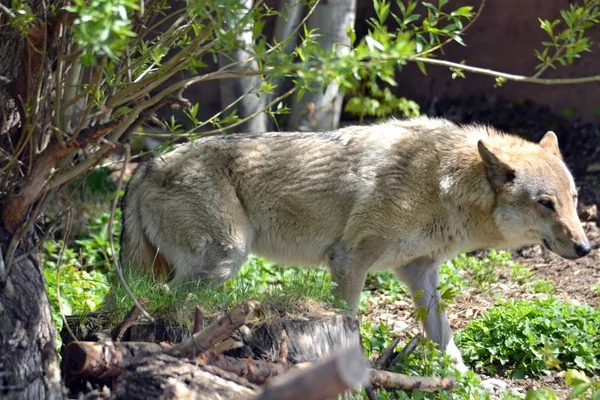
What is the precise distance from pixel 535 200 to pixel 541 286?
205 centimetres

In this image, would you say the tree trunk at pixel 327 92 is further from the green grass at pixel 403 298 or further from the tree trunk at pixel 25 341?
the tree trunk at pixel 25 341

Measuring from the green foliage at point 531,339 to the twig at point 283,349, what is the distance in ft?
7.08

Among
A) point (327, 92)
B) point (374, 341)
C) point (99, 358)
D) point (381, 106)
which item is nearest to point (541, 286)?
point (374, 341)

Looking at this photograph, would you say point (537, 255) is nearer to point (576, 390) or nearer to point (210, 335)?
point (576, 390)

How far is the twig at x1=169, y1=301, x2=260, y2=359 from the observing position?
13.3 feet

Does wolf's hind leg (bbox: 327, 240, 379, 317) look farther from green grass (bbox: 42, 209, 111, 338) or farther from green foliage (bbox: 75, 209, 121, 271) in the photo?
green foliage (bbox: 75, 209, 121, 271)

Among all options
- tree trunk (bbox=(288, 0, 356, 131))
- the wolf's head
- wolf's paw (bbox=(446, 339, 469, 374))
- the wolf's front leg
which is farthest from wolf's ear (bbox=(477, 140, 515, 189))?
tree trunk (bbox=(288, 0, 356, 131))

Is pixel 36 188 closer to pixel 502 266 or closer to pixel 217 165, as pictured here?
pixel 217 165

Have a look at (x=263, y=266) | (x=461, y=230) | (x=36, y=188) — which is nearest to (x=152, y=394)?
(x=36, y=188)

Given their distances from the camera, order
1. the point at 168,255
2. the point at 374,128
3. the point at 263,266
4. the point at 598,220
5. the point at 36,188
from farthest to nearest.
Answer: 1. the point at 598,220
2. the point at 263,266
3. the point at 374,128
4. the point at 168,255
5. the point at 36,188

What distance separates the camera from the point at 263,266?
8.35 m

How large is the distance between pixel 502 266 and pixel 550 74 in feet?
13.3

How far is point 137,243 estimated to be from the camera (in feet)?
20.6

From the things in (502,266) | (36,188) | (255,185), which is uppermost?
(36,188)
